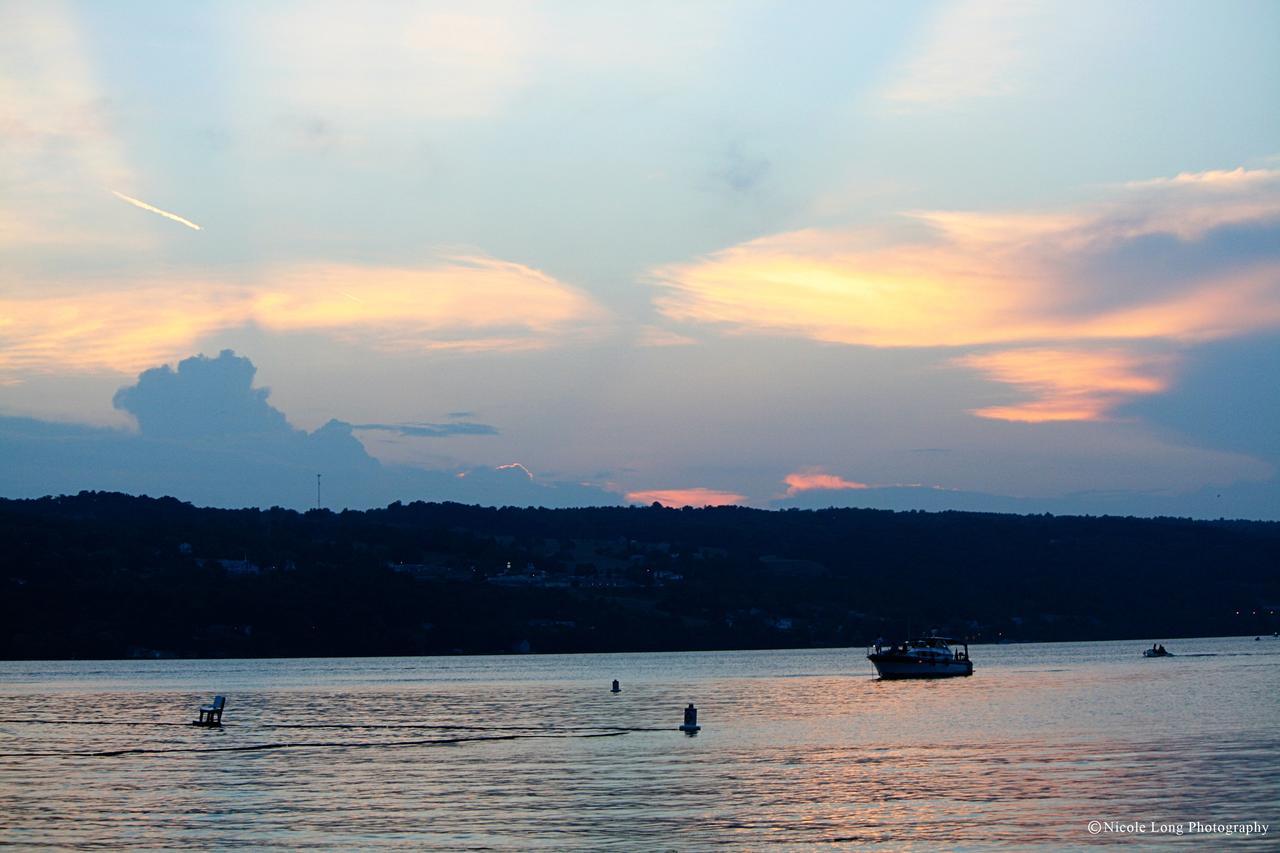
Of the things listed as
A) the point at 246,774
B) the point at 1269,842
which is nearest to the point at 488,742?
the point at 246,774

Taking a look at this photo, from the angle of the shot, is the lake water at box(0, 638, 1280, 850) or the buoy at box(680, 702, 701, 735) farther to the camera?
the buoy at box(680, 702, 701, 735)

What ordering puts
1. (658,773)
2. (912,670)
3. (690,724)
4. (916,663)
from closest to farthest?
(658,773) < (690,724) < (912,670) < (916,663)

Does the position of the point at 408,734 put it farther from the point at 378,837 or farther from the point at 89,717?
the point at 378,837

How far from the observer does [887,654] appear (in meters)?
173

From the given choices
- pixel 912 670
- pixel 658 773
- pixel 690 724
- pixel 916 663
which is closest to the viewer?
pixel 658 773

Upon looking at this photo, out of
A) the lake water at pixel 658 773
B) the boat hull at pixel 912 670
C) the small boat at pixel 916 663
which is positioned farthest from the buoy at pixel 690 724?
the boat hull at pixel 912 670

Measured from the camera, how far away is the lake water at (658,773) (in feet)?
159

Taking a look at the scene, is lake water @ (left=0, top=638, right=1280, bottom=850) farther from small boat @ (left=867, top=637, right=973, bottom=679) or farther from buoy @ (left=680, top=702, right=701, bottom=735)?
small boat @ (left=867, top=637, right=973, bottom=679)

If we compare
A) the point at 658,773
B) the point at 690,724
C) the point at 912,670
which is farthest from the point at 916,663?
the point at 658,773

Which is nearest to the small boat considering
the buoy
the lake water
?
the lake water

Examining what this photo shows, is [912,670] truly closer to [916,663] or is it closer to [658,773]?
[916,663]

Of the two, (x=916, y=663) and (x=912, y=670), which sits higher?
(x=916, y=663)

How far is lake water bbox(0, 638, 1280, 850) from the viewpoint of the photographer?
159ft

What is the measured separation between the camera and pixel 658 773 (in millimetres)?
65562
